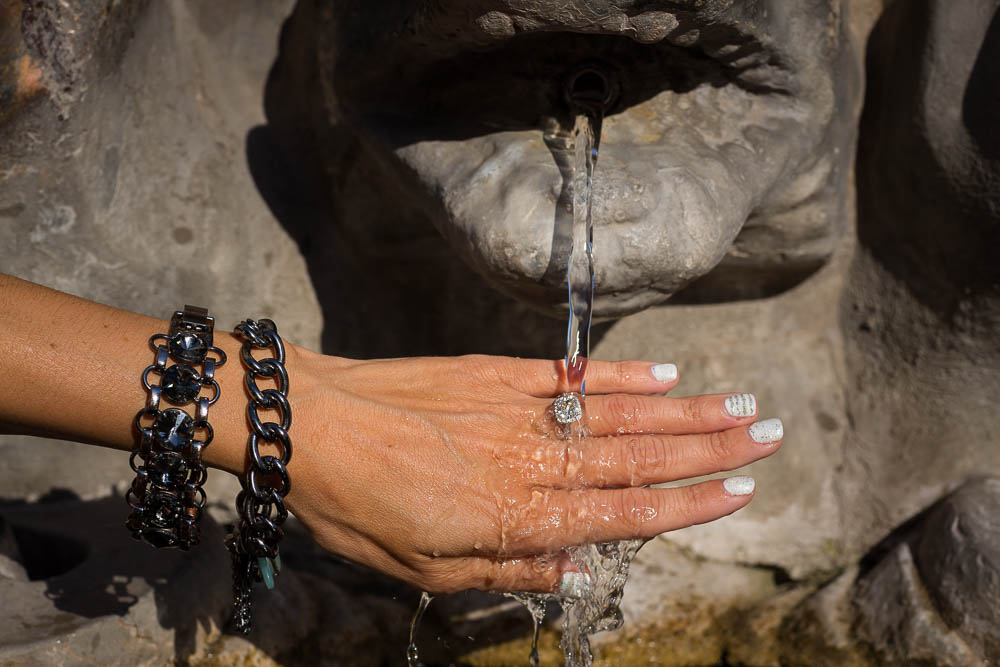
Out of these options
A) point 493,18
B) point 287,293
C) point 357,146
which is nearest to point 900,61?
point 493,18

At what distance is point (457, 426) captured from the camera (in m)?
0.93

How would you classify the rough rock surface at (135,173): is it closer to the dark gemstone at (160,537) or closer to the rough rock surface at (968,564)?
the dark gemstone at (160,537)

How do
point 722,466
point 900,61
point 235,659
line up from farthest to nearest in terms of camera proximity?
point 900,61, point 235,659, point 722,466

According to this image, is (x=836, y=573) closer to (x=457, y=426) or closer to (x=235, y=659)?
(x=457, y=426)

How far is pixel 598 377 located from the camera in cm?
102

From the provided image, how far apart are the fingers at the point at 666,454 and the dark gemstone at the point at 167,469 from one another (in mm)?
375

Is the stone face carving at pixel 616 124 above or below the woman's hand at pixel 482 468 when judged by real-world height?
above

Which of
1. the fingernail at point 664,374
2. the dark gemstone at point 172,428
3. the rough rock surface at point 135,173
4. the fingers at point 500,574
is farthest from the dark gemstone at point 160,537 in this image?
the fingernail at point 664,374

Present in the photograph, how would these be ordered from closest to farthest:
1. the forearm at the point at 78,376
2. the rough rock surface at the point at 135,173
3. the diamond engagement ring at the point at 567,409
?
the forearm at the point at 78,376 → the diamond engagement ring at the point at 567,409 → the rough rock surface at the point at 135,173

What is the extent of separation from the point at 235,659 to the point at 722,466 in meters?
0.60

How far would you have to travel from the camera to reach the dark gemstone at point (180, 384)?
33.7 inches

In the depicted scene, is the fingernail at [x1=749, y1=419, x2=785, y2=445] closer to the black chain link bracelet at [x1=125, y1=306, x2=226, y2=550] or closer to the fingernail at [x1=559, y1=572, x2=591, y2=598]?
the fingernail at [x1=559, y1=572, x2=591, y2=598]

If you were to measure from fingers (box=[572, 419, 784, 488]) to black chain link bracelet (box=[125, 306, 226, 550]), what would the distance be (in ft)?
1.19

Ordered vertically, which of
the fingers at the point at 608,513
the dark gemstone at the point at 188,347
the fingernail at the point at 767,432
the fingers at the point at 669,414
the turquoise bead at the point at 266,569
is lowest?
the turquoise bead at the point at 266,569
